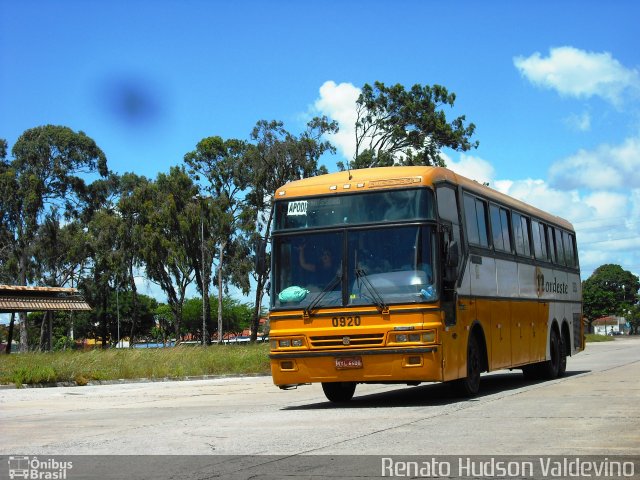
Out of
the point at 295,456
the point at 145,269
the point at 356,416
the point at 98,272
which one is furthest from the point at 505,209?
the point at 98,272

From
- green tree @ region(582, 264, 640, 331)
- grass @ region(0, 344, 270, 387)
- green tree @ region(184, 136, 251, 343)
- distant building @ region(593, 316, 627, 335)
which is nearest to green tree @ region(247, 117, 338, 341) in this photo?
green tree @ region(184, 136, 251, 343)

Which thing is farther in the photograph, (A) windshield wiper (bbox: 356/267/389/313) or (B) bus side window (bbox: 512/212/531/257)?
(B) bus side window (bbox: 512/212/531/257)

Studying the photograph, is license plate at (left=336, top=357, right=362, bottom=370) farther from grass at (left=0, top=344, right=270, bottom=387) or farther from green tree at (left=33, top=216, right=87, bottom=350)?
green tree at (left=33, top=216, right=87, bottom=350)

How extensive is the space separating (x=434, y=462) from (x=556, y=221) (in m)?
15.4

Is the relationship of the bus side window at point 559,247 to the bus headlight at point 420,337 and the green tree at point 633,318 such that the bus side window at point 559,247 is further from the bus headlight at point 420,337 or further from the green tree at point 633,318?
the green tree at point 633,318

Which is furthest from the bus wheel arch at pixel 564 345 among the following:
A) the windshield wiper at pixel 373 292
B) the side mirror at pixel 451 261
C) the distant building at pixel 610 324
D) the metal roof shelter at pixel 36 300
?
the distant building at pixel 610 324

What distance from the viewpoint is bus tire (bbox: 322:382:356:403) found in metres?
15.4

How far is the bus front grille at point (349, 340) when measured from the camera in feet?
44.4

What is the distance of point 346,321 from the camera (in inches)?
538

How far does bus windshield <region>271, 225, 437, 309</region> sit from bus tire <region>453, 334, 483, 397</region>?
6.99 feet

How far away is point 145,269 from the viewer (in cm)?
6688

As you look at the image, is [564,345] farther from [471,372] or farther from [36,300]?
[36,300]

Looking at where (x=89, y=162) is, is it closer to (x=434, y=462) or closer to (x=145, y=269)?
(x=145, y=269)

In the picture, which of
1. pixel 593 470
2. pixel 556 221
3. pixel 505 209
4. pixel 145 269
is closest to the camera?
pixel 593 470
